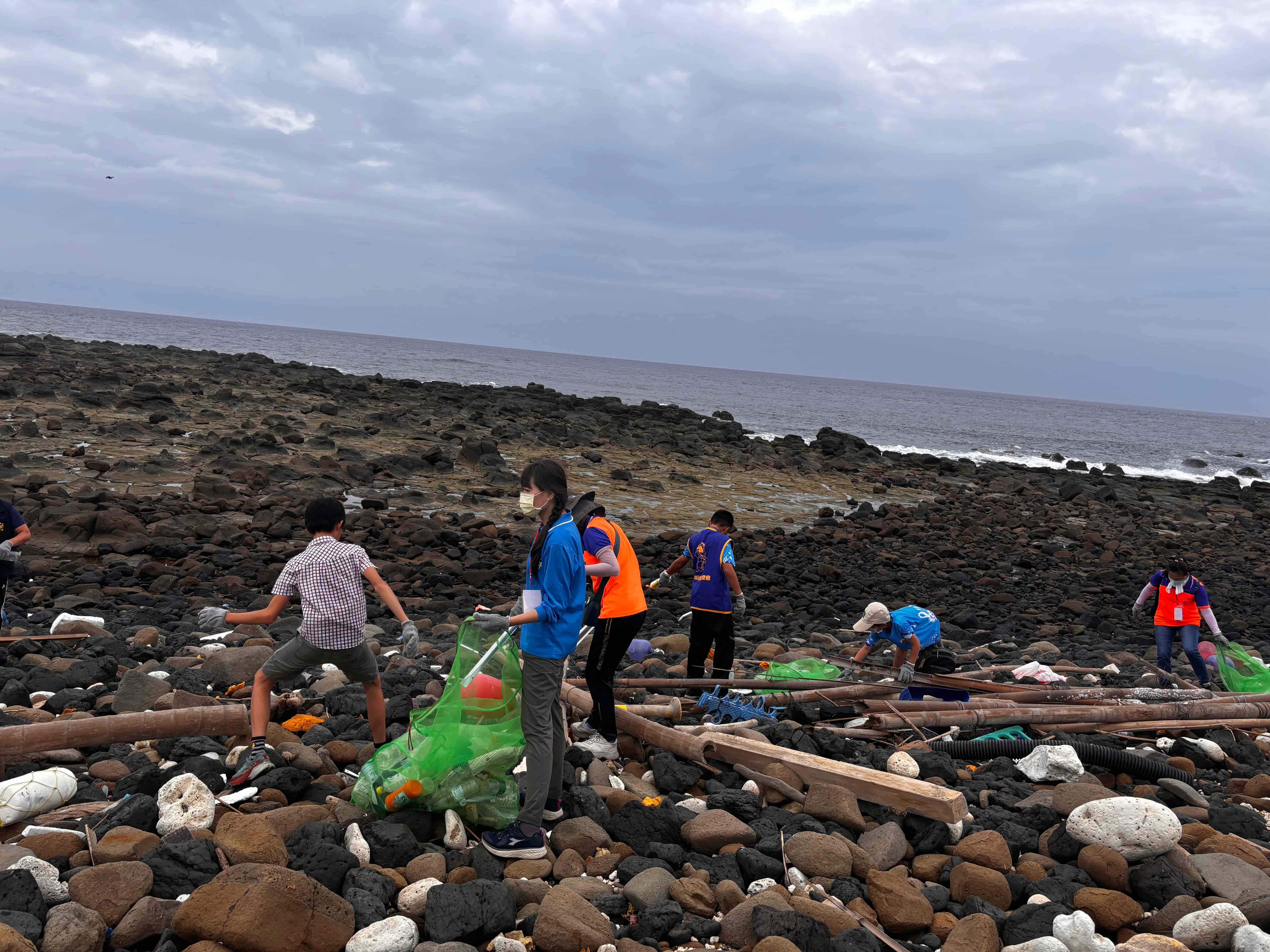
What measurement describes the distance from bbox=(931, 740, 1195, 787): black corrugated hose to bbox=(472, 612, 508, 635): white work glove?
3212 millimetres

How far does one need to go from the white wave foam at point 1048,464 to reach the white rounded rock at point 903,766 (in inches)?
1467

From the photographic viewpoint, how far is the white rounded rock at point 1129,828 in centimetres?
412

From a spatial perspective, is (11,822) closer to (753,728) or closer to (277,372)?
(753,728)

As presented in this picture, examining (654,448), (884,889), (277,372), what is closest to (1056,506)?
(654,448)

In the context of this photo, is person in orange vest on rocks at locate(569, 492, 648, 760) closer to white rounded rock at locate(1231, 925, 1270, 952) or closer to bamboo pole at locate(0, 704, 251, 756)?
bamboo pole at locate(0, 704, 251, 756)

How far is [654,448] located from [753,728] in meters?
25.0

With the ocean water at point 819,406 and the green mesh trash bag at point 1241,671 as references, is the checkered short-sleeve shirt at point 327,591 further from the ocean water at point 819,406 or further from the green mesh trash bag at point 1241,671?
the ocean water at point 819,406

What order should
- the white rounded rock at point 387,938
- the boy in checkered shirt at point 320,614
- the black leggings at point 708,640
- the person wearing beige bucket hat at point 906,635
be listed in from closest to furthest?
the white rounded rock at point 387,938, the boy in checkered shirt at point 320,614, the person wearing beige bucket hat at point 906,635, the black leggings at point 708,640

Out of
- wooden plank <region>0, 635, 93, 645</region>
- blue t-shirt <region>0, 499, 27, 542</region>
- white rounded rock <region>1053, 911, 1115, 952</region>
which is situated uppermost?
blue t-shirt <region>0, 499, 27, 542</region>

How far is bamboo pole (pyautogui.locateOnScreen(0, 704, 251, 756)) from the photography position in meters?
4.52

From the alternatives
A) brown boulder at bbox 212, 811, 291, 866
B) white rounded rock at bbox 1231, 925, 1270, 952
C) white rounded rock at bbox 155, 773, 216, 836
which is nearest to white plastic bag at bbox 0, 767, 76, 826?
white rounded rock at bbox 155, 773, 216, 836

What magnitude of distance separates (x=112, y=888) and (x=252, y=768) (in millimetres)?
1022

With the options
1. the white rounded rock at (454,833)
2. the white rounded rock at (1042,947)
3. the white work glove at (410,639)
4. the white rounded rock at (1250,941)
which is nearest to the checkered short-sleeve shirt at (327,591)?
the white work glove at (410,639)

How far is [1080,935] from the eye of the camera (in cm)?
350
